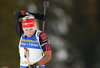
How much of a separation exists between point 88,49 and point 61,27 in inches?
48.4

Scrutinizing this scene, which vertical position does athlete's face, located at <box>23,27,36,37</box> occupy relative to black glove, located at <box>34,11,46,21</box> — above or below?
below

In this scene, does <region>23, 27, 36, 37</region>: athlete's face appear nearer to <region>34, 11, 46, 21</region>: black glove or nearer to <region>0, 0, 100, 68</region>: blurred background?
<region>34, 11, 46, 21</region>: black glove

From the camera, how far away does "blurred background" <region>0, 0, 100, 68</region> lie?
5.18 m

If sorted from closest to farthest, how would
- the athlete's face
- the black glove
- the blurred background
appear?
the athlete's face → the black glove → the blurred background

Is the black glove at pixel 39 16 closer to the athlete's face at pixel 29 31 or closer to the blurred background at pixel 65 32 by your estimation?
the athlete's face at pixel 29 31

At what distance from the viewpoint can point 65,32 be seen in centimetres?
618

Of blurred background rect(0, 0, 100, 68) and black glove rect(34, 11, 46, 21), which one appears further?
blurred background rect(0, 0, 100, 68)

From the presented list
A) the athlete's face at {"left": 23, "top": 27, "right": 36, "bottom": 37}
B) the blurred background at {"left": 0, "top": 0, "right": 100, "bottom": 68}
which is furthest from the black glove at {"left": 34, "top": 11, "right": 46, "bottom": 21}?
the blurred background at {"left": 0, "top": 0, "right": 100, "bottom": 68}

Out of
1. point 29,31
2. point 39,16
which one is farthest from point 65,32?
point 29,31

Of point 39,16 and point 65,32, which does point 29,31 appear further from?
point 65,32

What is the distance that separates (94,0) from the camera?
639 centimetres

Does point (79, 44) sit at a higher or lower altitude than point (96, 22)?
lower

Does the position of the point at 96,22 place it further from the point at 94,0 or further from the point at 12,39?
the point at 12,39

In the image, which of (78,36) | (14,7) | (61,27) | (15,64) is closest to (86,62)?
(78,36)
